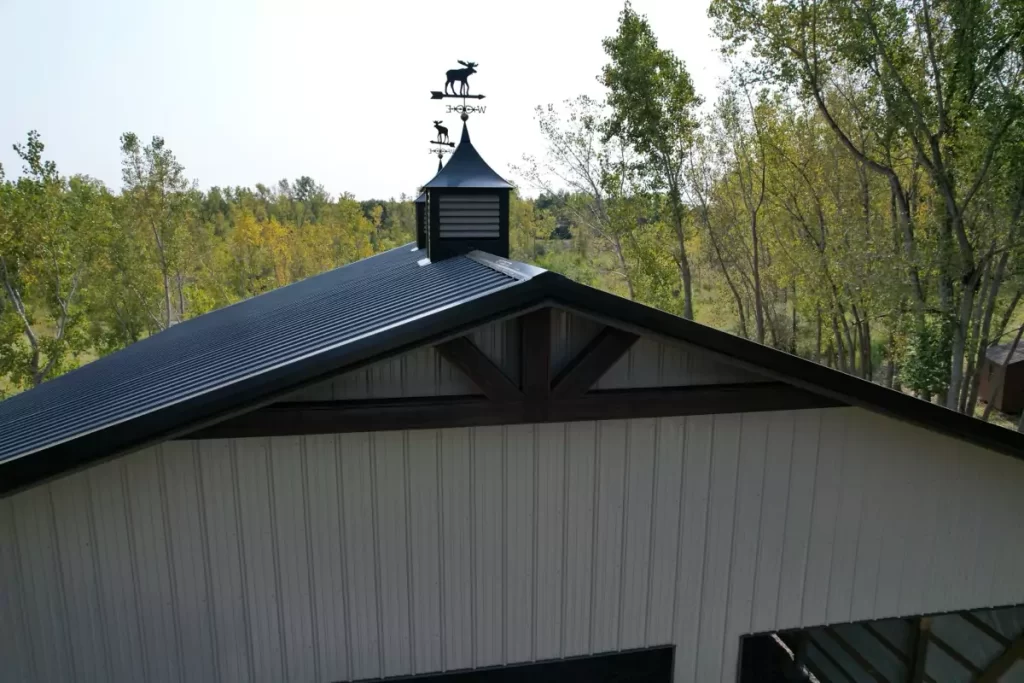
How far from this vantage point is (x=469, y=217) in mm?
6695

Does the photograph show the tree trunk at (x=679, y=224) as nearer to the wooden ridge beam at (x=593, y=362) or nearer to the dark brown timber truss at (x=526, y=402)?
the dark brown timber truss at (x=526, y=402)

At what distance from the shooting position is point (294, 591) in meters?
3.40

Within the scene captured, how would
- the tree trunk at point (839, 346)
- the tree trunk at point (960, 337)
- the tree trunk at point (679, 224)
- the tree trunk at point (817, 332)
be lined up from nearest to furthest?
the tree trunk at point (960, 337) < the tree trunk at point (839, 346) < the tree trunk at point (679, 224) < the tree trunk at point (817, 332)

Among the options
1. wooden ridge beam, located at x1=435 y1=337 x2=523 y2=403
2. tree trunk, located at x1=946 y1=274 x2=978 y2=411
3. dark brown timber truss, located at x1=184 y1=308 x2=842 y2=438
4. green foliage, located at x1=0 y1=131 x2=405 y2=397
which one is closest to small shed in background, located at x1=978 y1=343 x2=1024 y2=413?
tree trunk, located at x1=946 y1=274 x2=978 y2=411

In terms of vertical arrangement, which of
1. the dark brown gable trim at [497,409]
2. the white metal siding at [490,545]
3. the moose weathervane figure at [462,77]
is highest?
the moose weathervane figure at [462,77]

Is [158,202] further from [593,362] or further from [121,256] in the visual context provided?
[593,362]

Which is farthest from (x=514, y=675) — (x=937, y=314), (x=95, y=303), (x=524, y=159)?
(x=95, y=303)

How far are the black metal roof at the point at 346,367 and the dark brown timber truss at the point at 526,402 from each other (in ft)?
0.75

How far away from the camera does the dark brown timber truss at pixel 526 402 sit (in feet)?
10.5

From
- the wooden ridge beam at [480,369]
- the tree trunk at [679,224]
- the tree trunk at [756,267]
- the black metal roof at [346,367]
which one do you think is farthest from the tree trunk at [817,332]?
the wooden ridge beam at [480,369]

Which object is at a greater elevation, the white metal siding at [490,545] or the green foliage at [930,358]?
the white metal siding at [490,545]

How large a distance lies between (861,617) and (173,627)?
430 centimetres

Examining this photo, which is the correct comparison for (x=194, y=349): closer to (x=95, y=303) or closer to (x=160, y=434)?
(x=160, y=434)

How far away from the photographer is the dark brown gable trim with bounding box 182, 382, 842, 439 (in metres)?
3.16
